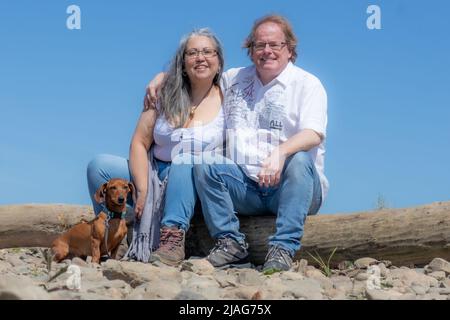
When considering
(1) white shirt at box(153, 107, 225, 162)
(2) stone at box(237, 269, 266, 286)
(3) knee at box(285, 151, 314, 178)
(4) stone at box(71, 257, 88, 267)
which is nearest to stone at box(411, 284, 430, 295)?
(2) stone at box(237, 269, 266, 286)

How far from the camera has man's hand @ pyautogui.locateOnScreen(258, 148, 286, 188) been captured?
6000mm

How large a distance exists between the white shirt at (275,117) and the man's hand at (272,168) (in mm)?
217

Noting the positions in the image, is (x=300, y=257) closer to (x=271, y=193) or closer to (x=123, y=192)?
(x=271, y=193)

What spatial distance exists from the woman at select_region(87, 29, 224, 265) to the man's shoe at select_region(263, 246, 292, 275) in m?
0.83

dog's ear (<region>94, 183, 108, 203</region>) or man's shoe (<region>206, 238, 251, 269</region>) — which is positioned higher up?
dog's ear (<region>94, 183, 108, 203</region>)

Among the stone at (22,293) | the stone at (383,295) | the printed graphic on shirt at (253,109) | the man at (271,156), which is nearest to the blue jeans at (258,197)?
the man at (271,156)

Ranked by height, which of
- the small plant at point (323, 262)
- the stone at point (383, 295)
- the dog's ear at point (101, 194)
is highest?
the dog's ear at point (101, 194)

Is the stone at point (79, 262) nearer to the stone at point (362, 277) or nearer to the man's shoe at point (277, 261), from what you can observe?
the man's shoe at point (277, 261)

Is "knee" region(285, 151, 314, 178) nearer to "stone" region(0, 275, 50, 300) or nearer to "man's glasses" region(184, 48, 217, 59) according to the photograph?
"man's glasses" region(184, 48, 217, 59)

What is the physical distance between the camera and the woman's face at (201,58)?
21.7ft

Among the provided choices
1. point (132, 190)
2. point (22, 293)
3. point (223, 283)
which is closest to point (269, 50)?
point (132, 190)

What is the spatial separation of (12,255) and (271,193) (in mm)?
3448
